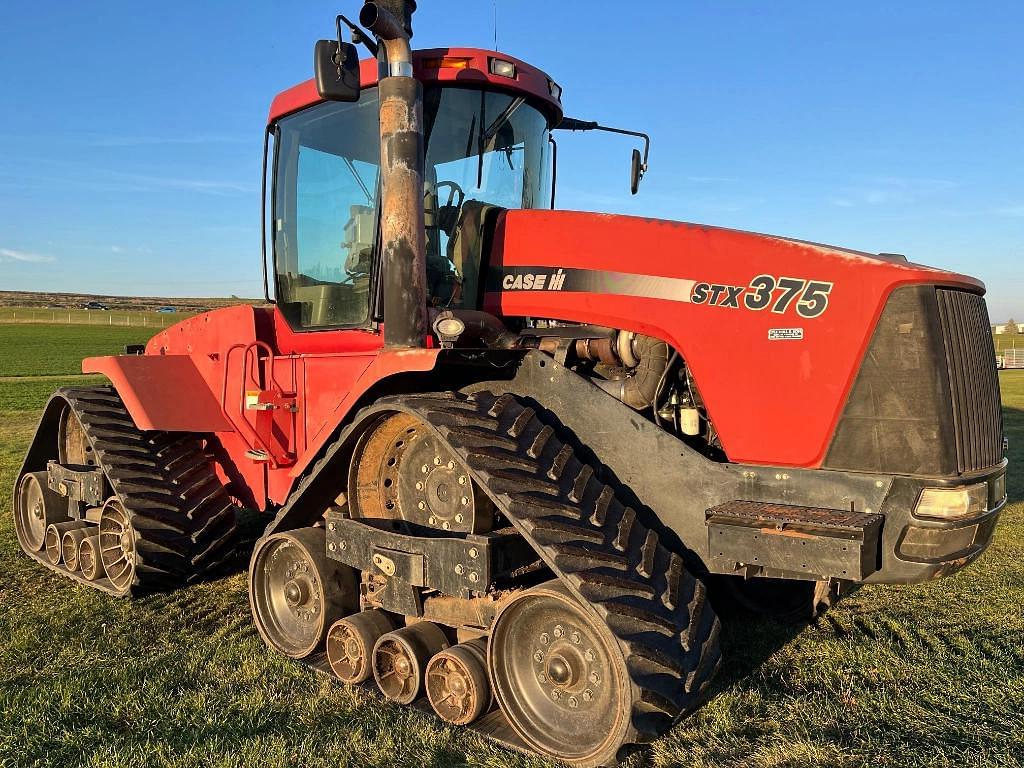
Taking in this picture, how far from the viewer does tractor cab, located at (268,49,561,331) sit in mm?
4633

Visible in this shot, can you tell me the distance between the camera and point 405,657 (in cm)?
408

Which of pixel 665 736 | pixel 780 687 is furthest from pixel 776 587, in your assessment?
pixel 665 736

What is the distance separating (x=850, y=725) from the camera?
12.2ft

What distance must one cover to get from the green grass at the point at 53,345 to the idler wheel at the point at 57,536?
15549 millimetres

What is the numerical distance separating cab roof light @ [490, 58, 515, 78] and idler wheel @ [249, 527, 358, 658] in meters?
2.75

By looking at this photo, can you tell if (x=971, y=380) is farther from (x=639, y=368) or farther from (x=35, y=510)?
(x=35, y=510)

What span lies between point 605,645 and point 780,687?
1.37m

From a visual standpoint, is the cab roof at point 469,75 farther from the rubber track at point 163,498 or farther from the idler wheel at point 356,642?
the idler wheel at point 356,642

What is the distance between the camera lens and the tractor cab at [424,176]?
4633 mm

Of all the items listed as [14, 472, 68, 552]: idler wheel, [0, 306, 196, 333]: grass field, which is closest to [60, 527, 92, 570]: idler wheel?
[14, 472, 68, 552]: idler wheel

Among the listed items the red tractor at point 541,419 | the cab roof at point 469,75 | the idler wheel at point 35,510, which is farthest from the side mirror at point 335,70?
the idler wheel at point 35,510

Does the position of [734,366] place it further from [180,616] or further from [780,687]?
[180,616]

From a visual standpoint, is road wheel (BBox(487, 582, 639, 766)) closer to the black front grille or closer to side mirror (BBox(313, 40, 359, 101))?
the black front grille

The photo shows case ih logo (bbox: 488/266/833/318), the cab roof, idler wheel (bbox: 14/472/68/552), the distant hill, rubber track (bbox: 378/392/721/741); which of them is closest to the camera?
rubber track (bbox: 378/392/721/741)
